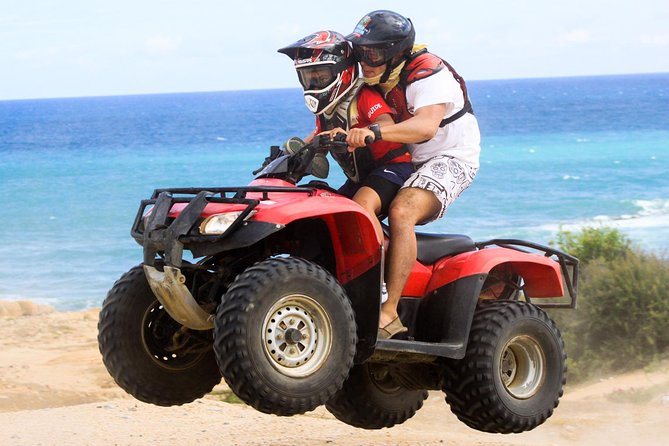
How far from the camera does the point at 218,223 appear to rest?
6.55m

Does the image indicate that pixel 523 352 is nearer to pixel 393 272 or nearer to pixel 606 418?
pixel 393 272

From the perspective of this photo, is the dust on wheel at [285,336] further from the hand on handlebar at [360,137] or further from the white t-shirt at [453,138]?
the white t-shirt at [453,138]

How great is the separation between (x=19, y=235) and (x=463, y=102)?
3096cm

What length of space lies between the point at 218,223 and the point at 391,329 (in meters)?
1.37

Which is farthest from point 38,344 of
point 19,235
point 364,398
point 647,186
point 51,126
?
point 51,126

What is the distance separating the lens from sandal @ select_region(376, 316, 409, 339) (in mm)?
7199

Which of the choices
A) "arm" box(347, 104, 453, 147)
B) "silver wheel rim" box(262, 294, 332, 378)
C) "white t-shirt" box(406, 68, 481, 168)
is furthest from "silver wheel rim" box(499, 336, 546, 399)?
"silver wheel rim" box(262, 294, 332, 378)

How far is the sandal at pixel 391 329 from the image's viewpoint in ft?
23.6

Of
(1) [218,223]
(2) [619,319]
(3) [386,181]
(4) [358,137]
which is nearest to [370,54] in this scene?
(4) [358,137]

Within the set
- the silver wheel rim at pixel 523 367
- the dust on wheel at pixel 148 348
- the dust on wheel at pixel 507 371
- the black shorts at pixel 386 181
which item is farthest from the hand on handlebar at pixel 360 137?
the silver wheel rim at pixel 523 367

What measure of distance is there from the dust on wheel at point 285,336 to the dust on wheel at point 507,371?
128 cm

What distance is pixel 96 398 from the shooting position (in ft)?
50.0

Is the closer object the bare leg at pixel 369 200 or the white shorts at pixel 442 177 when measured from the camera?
the bare leg at pixel 369 200

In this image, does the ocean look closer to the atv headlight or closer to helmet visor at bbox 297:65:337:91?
helmet visor at bbox 297:65:337:91
